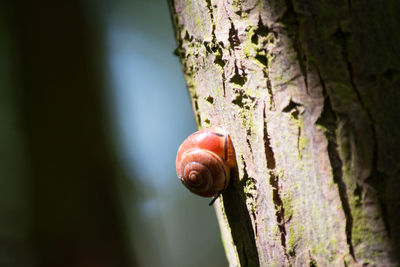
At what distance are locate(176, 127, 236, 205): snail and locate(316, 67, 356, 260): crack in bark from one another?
0.55 feet

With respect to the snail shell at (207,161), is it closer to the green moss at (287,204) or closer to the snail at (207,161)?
the snail at (207,161)

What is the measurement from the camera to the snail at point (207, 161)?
565 mm

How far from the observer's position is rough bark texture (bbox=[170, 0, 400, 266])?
15.8 inches

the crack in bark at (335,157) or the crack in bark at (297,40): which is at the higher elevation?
the crack in bark at (297,40)

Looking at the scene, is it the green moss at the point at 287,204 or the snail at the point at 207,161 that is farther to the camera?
the snail at the point at 207,161

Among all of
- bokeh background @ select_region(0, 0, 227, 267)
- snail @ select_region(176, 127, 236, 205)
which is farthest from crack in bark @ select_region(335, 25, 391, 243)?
bokeh background @ select_region(0, 0, 227, 267)

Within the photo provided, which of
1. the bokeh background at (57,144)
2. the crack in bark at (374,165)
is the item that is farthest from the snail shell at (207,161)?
the bokeh background at (57,144)

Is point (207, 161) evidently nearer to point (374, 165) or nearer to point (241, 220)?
point (241, 220)

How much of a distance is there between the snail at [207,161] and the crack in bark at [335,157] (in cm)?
17

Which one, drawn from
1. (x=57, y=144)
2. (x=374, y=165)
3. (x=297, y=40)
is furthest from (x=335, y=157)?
(x=57, y=144)

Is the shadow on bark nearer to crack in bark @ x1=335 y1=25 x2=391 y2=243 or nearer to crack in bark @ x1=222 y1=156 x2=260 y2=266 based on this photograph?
crack in bark @ x1=222 y1=156 x2=260 y2=266

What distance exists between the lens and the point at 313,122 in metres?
0.43

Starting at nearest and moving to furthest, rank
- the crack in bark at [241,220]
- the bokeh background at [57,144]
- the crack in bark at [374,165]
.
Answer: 1. the crack in bark at [374,165]
2. the crack in bark at [241,220]
3. the bokeh background at [57,144]

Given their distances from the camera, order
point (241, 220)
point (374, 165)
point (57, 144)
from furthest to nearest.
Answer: point (57, 144), point (241, 220), point (374, 165)
